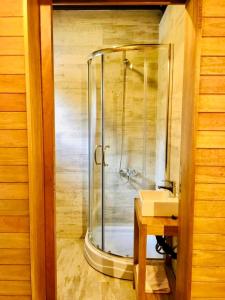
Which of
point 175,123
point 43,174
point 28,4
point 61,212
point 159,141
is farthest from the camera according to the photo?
point 61,212

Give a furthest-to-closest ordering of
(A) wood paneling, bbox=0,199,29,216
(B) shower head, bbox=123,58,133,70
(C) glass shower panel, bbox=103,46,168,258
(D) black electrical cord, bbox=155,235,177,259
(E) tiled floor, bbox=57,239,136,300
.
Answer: (C) glass shower panel, bbox=103,46,168,258 < (B) shower head, bbox=123,58,133,70 < (E) tiled floor, bbox=57,239,136,300 < (D) black electrical cord, bbox=155,235,177,259 < (A) wood paneling, bbox=0,199,29,216

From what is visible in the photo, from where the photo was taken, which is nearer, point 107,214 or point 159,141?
point 159,141

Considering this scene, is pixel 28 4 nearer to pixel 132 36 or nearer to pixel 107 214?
pixel 132 36

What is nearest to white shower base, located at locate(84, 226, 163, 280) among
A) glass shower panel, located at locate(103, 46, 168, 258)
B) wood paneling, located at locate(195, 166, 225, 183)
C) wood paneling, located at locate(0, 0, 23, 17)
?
glass shower panel, located at locate(103, 46, 168, 258)

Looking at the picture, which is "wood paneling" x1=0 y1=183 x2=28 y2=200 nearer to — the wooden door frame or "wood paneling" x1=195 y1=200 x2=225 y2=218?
the wooden door frame

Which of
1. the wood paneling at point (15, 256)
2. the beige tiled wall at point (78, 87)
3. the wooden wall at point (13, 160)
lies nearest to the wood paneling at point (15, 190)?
the wooden wall at point (13, 160)

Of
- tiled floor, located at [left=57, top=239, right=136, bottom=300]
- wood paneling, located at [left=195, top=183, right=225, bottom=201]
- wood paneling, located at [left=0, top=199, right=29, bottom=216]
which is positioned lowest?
tiled floor, located at [left=57, top=239, right=136, bottom=300]

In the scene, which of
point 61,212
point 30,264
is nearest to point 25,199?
point 30,264

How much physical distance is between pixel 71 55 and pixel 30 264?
260 cm

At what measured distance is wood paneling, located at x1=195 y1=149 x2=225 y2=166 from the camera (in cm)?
140

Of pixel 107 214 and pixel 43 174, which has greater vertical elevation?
pixel 43 174

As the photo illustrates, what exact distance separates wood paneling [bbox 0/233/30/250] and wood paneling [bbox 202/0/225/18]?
4.84 feet

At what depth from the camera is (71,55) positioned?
3.32m

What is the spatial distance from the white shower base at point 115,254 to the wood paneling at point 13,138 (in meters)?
1.74
